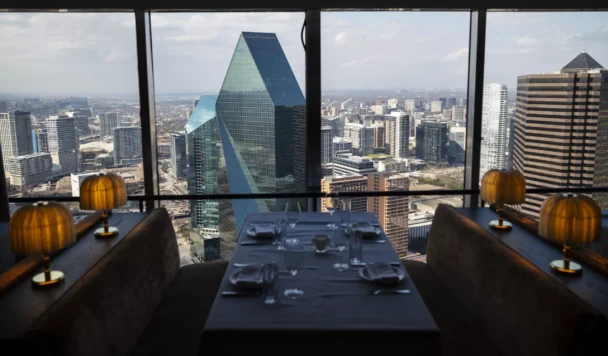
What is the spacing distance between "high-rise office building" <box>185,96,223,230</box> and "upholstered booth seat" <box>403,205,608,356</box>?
165 centimetres

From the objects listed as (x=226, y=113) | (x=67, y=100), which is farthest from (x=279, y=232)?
(x=67, y=100)

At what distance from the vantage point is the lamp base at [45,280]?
6.70 feet

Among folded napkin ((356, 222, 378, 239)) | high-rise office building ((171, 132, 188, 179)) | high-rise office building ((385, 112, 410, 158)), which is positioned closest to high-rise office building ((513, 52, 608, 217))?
high-rise office building ((385, 112, 410, 158))

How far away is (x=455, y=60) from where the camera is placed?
4.12 meters

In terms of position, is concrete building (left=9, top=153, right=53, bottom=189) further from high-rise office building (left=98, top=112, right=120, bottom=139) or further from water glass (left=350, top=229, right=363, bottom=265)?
water glass (left=350, top=229, right=363, bottom=265)

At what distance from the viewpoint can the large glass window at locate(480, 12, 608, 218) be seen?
4.09 m

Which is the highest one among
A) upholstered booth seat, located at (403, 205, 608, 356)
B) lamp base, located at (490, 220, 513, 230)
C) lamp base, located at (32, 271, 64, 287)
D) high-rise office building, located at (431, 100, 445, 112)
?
high-rise office building, located at (431, 100, 445, 112)

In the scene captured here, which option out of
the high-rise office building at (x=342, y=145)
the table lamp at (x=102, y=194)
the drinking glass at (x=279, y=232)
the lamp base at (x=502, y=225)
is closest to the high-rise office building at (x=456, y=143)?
the high-rise office building at (x=342, y=145)

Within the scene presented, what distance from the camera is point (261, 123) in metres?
4.17

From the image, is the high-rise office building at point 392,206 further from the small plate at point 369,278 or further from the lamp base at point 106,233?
the lamp base at point 106,233

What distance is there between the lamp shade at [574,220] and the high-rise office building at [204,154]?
2559 millimetres

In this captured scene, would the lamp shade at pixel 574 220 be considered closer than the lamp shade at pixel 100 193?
Yes

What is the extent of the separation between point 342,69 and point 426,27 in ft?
2.47
